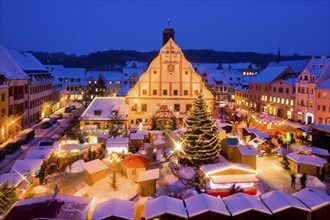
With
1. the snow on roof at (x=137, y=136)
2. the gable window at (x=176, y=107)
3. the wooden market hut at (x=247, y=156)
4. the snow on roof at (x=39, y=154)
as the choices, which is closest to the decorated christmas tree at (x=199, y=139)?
the wooden market hut at (x=247, y=156)

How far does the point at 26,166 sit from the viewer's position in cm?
2661

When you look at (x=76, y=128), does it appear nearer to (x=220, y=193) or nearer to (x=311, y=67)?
(x=220, y=193)

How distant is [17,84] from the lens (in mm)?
47500

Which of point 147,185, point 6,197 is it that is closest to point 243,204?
point 147,185

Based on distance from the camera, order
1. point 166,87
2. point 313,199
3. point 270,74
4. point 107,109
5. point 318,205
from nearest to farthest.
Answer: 1. point 318,205
2. point 313,199
3. point 107,109
4. point 166,87
5. point 270,74

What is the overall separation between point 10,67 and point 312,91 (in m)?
45.9

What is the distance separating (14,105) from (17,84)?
10.7 feet

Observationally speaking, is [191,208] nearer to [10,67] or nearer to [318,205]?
[318,205]

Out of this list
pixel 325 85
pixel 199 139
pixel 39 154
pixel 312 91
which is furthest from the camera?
pixel 312 91

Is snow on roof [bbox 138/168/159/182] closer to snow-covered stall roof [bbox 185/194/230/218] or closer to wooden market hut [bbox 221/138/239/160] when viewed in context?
snow-covered stall roof [bbox 185/194/230/218]

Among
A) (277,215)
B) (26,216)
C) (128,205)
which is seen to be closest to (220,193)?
(277,215)

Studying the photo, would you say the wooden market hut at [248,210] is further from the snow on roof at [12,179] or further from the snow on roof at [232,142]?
the snow on roof at [12,179]

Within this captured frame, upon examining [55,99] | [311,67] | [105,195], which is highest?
[311,67]

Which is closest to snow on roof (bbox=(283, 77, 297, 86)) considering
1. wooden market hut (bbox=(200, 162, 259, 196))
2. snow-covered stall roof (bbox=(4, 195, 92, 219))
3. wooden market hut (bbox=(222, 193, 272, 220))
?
wooden market hut (bbox=(200, 162, 259, 196))
